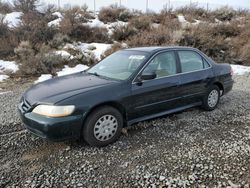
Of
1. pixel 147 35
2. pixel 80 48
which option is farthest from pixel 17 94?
pixel 147 35

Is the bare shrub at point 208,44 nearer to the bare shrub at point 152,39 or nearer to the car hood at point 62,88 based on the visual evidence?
the bare shrub at point 152,39

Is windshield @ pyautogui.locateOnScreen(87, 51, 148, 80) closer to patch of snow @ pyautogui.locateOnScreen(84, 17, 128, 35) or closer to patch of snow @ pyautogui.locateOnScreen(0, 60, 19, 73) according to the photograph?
patch of snow @ pyautogui.locateOnScreen(0, 60, 19, 73)

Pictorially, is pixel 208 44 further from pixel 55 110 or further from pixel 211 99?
pixel 55 110

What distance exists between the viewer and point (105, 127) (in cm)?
441

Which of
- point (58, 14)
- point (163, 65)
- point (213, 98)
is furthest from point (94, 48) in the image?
point (163, 65)

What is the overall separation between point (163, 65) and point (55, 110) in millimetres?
2295

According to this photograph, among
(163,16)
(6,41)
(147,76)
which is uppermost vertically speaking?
(147,76)

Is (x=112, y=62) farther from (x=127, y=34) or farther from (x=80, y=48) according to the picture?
(x=127, y=34)

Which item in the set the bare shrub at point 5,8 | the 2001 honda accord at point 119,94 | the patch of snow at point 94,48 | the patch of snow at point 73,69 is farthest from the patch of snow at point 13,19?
the 2001 honda accord at point 119,94

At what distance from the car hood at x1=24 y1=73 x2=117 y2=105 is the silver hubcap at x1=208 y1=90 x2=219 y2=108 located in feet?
8.42

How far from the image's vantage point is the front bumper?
395cm

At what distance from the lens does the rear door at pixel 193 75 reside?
5.52 metres

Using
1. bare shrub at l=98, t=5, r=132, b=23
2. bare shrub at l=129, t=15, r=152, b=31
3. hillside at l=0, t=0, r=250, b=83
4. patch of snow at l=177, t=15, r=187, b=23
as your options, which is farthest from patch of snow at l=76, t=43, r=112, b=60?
patch of snow at l=177, t=15, r=187, b=23

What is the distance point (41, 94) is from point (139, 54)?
1967mm
